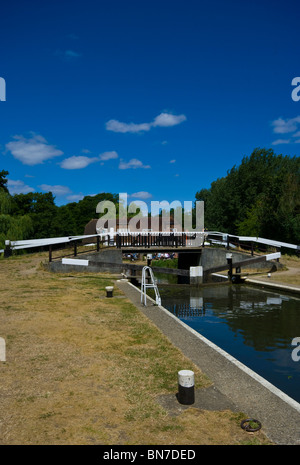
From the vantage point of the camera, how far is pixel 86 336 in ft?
28.0

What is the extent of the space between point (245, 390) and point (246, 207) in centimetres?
4855

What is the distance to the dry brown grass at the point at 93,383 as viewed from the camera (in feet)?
14.4

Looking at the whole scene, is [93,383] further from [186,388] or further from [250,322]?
[250,322]

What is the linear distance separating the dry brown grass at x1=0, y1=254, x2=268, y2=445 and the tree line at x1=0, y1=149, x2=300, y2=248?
26.1m

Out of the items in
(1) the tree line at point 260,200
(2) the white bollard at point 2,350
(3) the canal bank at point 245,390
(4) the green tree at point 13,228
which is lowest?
(3) the canal bank at point 245,390

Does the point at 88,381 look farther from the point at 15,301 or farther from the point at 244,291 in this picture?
the point at 244,291

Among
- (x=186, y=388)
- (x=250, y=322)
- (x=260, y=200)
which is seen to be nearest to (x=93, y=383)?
(x=186, y=388)

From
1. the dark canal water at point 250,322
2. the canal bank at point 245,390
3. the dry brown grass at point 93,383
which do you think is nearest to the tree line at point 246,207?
the dark canal water at point 250,322

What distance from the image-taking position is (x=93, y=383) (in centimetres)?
591

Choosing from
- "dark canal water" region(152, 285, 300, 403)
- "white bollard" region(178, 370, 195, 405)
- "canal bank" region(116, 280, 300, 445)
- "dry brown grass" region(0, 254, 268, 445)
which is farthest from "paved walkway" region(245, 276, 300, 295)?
"white bollard" region(178, 370, 195, 405)

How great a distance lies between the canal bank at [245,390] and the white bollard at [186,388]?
0.23m

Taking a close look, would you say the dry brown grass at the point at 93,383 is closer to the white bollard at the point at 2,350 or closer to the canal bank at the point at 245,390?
the white bollard at the point at 2,350

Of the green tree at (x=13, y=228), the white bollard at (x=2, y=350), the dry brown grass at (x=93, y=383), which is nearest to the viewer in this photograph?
the dry brown grass at (x=93, y=383)

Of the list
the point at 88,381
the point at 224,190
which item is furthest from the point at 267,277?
the point at 224,190
